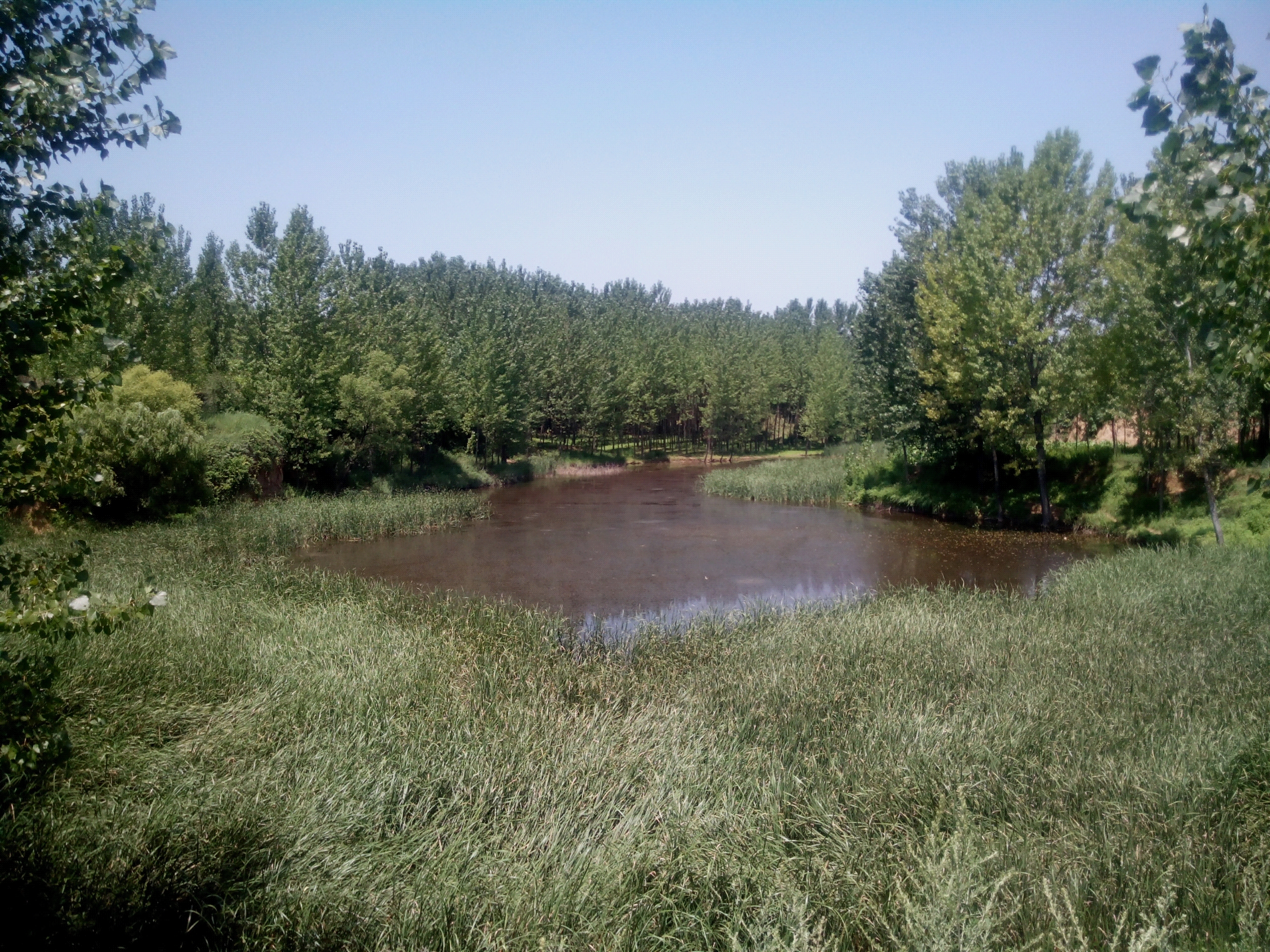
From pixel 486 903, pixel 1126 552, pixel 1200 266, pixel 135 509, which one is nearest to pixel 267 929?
pixel 486 903

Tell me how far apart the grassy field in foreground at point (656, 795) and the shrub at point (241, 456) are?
17.0 m

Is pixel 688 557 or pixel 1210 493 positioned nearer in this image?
pixel 1210 493

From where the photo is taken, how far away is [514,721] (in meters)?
Result: 7.14

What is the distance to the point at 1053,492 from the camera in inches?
1001

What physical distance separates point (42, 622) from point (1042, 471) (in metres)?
25.9

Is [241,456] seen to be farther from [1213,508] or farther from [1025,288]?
[1213,508]

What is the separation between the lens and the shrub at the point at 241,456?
25.1 m

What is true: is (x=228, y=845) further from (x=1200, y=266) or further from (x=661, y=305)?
(x=661, y=305)

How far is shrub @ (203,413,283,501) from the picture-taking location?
25.1 meters

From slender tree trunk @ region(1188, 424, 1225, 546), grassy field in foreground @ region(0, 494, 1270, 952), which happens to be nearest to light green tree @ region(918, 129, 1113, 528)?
slender tree trunk @ region(1188, 424, 1225, 546)

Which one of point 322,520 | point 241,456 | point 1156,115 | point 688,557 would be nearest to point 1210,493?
point 688,557

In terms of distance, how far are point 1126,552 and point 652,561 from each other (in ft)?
34.6

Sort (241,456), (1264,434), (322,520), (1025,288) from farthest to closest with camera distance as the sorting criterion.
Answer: (241,456), (1025,288), (322,520), (1264,434)

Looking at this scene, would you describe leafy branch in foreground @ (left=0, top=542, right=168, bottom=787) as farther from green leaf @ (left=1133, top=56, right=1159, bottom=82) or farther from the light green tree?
the light green tree
